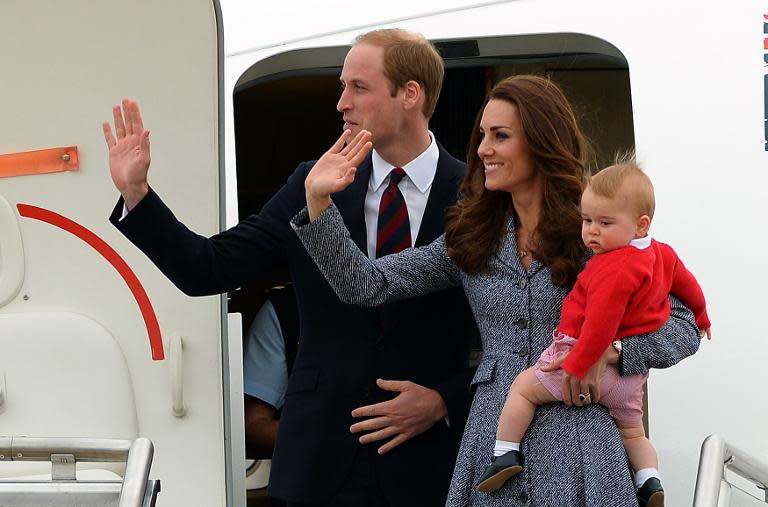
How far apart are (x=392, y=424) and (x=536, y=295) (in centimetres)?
50

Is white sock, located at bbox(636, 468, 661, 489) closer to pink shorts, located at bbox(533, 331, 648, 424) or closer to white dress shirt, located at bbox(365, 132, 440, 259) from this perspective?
pink shorts, located at bbox(533, 331, 648, 424)

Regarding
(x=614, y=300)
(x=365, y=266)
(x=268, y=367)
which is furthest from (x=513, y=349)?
(x=268, y=367)

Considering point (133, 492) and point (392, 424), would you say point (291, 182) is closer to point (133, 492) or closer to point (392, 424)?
point (392, 424)

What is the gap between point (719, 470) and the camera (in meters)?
2.51

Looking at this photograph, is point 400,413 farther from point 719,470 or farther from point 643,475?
point 719,470

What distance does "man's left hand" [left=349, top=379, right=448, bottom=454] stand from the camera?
2881 millimetres

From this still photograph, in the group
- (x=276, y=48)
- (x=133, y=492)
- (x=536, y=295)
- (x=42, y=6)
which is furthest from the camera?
(x=276, y=48)

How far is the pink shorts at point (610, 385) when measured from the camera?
249 centimetres

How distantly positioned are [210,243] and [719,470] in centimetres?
115

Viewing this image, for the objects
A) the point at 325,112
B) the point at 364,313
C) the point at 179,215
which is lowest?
the point at 364,313

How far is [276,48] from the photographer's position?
12.4 ft

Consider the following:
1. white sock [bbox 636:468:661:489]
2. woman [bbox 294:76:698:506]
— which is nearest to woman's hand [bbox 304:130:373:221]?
woman [bbox 294:76:698:506]

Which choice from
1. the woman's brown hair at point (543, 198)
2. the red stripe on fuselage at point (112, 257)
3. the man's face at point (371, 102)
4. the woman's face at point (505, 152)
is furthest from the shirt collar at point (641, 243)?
the red stripe on fuselage at point (112, 257)

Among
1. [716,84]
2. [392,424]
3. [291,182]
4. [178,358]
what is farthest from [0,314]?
[716,84]
